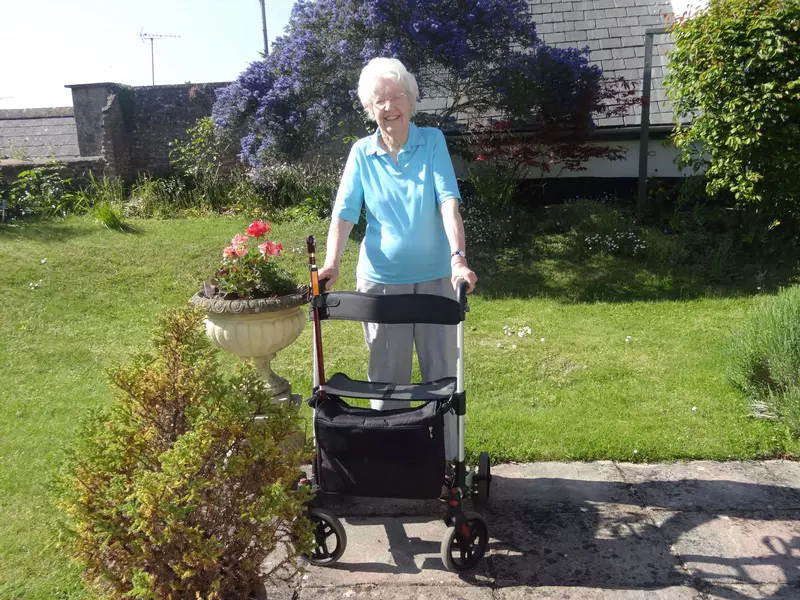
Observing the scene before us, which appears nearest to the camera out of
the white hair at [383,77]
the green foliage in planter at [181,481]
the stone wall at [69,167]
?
the green foliage in planter at [181,481]

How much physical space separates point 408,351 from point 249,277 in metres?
1.02

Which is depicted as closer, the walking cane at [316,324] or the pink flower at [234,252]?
the walking cane at [316,324]

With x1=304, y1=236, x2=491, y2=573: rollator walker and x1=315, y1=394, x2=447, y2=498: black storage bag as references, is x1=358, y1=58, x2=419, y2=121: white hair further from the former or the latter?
x1=315, y1=394, x2=447, y2=498: black storage bag

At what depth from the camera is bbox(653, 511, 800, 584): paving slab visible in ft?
8.66

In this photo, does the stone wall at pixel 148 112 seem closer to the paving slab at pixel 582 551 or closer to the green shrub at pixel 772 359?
the green shrub at pixel 772 359

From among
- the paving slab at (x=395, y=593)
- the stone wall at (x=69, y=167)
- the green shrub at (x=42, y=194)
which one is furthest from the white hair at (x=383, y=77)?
the stone wall at (x=69, y=167)

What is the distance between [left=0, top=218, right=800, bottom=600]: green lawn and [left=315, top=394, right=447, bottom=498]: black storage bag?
3.25 ft

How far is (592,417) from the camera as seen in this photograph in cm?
417

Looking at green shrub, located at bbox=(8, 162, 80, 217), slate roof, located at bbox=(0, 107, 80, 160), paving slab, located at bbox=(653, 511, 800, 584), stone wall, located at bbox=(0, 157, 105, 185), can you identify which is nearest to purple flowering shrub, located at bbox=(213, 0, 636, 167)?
green shrub, located at bbox=(8, 162, 80, 217)

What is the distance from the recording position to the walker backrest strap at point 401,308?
271 cm

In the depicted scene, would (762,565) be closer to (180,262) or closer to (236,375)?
(236,375)

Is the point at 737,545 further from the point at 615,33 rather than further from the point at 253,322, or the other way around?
the point at 615,33

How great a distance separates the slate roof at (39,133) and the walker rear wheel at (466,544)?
37.9 feet

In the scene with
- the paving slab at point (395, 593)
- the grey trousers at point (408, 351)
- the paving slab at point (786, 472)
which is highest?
the grey trousers at point (408, 351)
